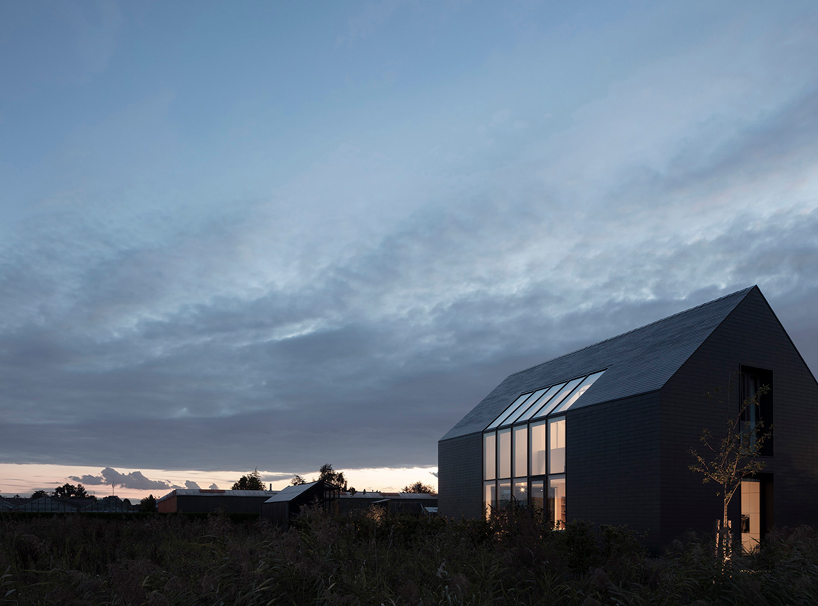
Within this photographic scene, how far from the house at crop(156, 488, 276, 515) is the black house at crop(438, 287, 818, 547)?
2964 centimetres

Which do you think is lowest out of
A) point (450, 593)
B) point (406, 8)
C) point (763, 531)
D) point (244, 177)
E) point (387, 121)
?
point (763, 531)

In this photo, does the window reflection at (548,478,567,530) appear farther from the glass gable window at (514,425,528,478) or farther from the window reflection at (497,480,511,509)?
the window reflection at (497,480,511,509)

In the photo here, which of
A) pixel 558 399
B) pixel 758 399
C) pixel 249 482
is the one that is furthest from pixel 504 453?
pixel 249 482

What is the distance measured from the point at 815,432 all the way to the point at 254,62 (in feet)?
55.8

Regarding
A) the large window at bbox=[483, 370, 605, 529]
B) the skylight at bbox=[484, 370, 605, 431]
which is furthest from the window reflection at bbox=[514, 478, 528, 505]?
the skylight at bbox=[484, 370, 605, 431]

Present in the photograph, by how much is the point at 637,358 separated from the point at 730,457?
3.44 m

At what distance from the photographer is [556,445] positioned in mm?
18344

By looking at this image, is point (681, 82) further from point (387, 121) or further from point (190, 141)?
point (190, 141)

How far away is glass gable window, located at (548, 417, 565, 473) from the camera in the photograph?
18047 mm

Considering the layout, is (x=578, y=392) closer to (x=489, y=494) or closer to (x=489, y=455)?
(x=489, y=455)

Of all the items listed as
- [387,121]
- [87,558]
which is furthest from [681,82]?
[87,558]

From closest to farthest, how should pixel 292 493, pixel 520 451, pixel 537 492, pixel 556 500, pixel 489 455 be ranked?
pixel 556 500, pixel 537 492, pixel 520 451, pixel 489 455, pixel 292 493

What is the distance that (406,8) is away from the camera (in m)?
11.2

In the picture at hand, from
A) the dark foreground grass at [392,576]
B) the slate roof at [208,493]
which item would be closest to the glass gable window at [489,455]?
the dark foreground grass at [392,576]
